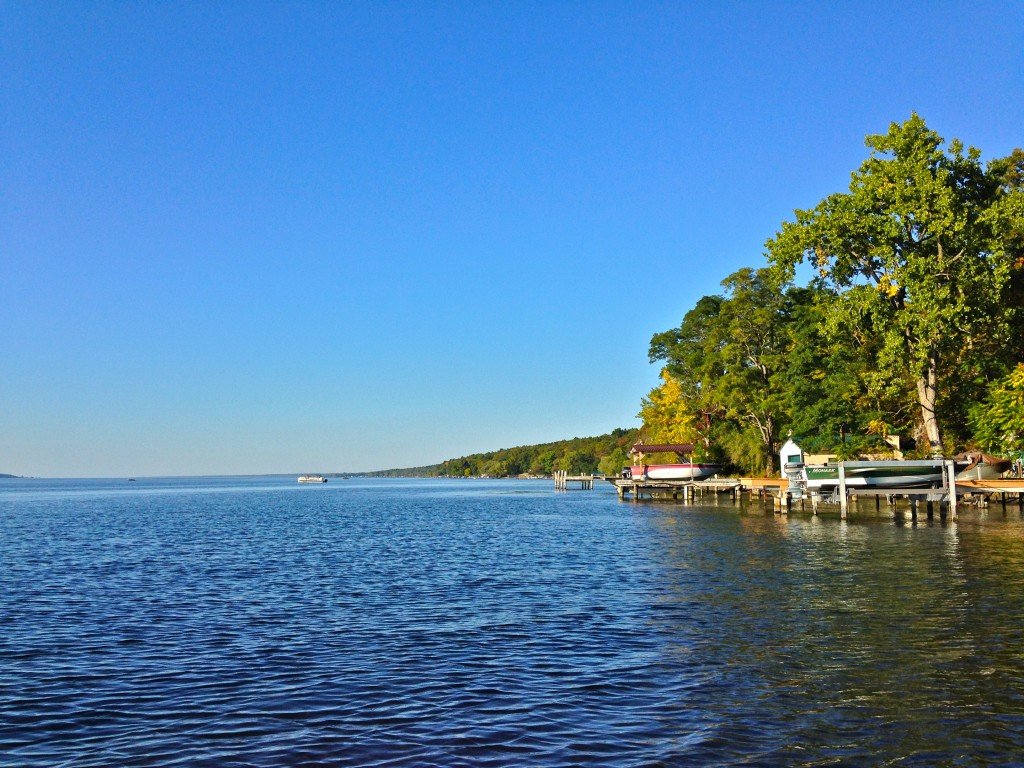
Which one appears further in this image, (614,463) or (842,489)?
(614,463)

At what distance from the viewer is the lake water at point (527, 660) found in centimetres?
944

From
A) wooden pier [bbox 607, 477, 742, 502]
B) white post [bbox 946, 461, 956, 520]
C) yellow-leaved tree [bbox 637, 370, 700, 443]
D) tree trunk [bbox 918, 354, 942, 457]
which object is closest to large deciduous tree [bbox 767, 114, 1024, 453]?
tree trunk [bbox 918, 354, 942, 457]

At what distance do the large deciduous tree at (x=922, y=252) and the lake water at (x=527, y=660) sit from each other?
21.5 meters

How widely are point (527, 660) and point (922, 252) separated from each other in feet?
145

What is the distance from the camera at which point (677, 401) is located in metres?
85.6

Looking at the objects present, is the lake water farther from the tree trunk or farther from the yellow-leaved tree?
the yellow-leaved tree

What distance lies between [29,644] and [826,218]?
47.0 m

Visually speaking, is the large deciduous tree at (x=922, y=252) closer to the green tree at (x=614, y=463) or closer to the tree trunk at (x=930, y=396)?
the tree trunk at (x=930, y=396)

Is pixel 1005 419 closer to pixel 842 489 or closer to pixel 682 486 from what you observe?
pixel 842 489

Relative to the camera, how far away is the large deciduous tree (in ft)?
154

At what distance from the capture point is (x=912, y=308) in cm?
4797

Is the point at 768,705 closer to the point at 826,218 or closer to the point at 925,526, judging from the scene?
the point at 925,526

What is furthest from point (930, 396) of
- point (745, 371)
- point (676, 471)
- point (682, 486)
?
point (682, 486)

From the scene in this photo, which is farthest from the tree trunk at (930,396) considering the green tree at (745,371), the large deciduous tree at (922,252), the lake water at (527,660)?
the lake water at (527,660)
